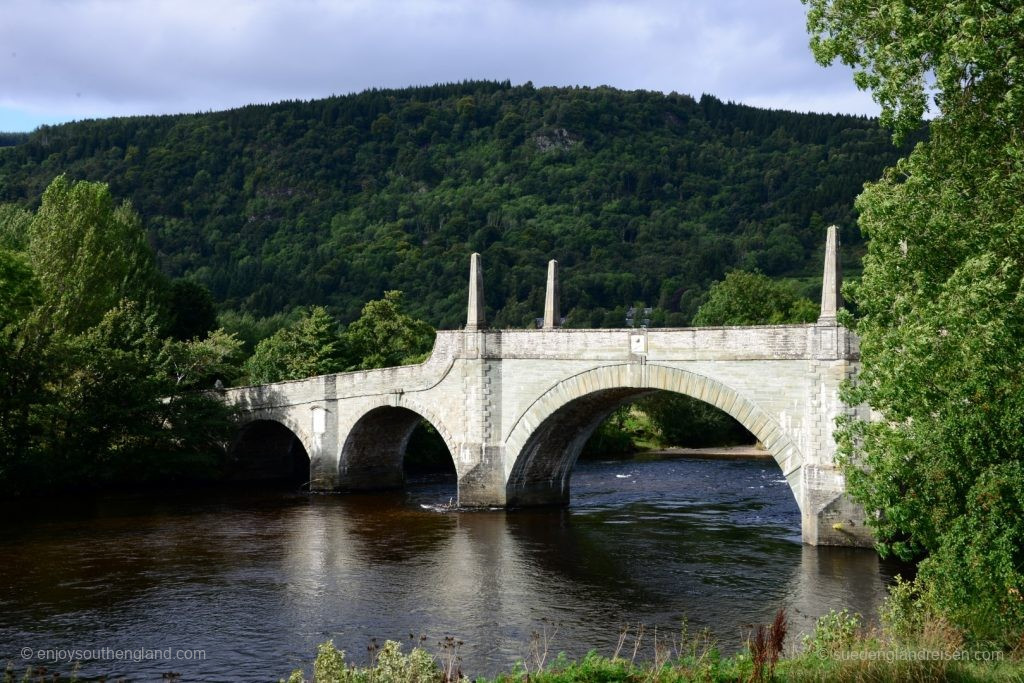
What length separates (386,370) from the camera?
39406 millimetres

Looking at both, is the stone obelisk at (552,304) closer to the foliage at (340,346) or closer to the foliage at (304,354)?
the foliage at (340,346)

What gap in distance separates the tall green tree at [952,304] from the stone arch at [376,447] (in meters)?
25.4

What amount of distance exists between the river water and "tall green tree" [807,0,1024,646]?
5.32 m

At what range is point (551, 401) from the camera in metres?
34.1

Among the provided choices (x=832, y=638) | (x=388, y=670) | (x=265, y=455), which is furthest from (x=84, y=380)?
(x=832, y=638)

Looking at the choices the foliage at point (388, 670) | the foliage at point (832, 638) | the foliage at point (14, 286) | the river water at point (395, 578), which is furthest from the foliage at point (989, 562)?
the foliage at point (14, 286)

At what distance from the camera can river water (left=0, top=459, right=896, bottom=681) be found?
68.8 ft

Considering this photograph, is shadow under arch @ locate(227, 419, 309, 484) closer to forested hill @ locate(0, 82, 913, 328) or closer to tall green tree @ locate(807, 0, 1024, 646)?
tall green tree @ locate(807, 0, 1024, 646)

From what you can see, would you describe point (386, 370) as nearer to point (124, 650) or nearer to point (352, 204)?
point (124, 650)

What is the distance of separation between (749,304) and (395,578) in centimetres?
4861

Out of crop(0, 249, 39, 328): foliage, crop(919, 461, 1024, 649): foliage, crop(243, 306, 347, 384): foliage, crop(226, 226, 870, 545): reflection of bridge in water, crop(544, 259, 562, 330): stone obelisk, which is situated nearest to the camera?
crop(919, 461, 1024, 649): foliage

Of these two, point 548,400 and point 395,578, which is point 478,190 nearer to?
point 548,400

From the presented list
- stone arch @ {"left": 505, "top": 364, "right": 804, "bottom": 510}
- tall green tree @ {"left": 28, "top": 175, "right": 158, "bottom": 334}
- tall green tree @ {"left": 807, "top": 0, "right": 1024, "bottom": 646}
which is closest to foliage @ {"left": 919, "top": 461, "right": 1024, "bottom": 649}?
tall green tree @ {"left": 807, "top": 0, "right": 1024, "bottom": 646}

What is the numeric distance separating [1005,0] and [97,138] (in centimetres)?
12224
